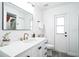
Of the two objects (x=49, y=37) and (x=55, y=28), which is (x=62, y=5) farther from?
(x=49, y=37)

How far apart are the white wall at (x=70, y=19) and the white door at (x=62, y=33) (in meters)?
0.18

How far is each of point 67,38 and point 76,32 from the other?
44 cm

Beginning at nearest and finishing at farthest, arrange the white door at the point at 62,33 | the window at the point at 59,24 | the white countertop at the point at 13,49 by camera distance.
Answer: the white countertop at the point at 13,49 → the white door at the point at 62,33 → the window at the point at 59,24

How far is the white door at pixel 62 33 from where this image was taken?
10.7 feet

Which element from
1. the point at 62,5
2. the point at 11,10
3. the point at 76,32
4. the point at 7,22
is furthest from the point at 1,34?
the point at 62,5

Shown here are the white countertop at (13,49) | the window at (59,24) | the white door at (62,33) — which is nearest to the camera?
the white countertop at (13,49)

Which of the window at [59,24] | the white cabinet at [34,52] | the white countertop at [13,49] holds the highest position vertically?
the window at [59,24]

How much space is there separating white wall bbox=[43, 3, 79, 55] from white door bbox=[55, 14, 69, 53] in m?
0.18

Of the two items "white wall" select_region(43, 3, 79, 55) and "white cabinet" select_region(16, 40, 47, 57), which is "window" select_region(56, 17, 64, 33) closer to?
"white wall" select_region(43, 3, 79, 55)

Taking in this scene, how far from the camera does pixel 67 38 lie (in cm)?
323

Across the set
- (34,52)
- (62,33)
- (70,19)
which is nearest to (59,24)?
(62,33)

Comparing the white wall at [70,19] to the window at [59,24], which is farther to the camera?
the window at [59,24]

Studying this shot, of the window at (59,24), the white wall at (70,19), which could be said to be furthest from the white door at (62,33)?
the white wall at (70,19)

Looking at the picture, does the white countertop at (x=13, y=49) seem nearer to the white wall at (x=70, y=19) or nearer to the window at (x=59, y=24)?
the white wall at (x=70, y=19)
